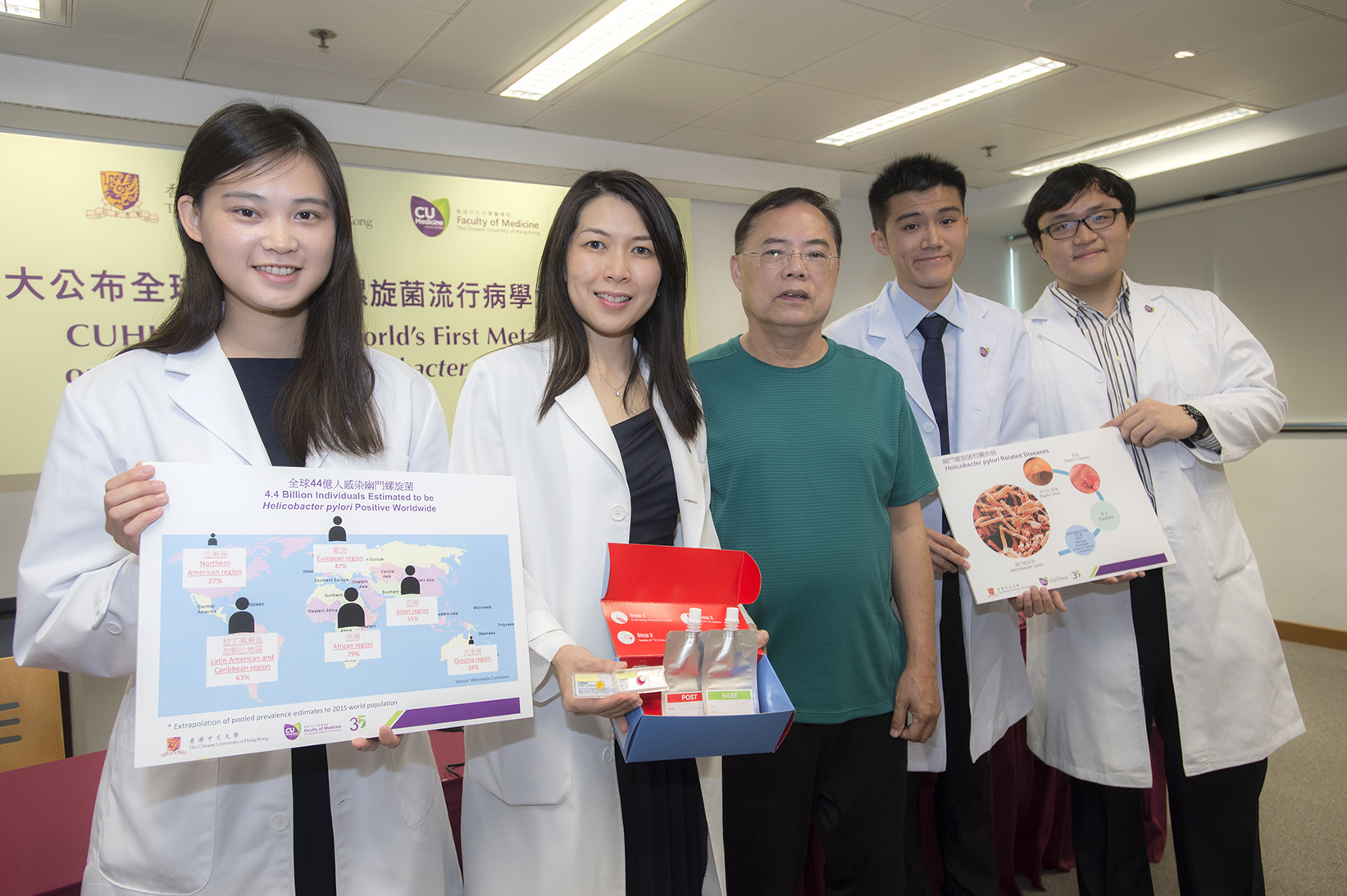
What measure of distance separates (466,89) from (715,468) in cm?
391

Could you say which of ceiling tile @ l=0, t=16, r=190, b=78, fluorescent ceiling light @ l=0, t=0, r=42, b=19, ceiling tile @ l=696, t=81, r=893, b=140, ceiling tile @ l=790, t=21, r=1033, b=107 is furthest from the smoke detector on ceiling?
ceiling tile @ l=790, t=21, r=1033, b=107

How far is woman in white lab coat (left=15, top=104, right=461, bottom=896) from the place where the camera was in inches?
45.8

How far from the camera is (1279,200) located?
6180 millimetres

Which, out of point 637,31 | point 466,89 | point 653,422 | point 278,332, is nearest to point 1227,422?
point 653,422

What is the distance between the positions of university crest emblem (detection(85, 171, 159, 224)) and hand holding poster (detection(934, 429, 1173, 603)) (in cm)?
381

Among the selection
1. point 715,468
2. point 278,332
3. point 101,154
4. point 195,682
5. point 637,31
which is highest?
point 637,31

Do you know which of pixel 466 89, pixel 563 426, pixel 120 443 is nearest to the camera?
pixel 120 443

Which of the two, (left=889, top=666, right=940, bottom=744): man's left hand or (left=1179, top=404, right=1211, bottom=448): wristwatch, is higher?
(left=1179, top=404, right=1211, bottom=448): wristwatch

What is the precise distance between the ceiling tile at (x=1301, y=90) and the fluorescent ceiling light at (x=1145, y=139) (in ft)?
0.62

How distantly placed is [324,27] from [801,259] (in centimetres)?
321

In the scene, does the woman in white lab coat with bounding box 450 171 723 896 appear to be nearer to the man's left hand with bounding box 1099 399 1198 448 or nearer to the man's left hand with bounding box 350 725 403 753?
the man's left hand with bounding box 350 725 403 753

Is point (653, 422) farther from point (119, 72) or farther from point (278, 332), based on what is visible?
point (119, 72)

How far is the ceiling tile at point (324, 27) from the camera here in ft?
12.1

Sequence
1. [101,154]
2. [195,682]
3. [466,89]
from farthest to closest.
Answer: [466,89] → [101,154] → [195,682]
